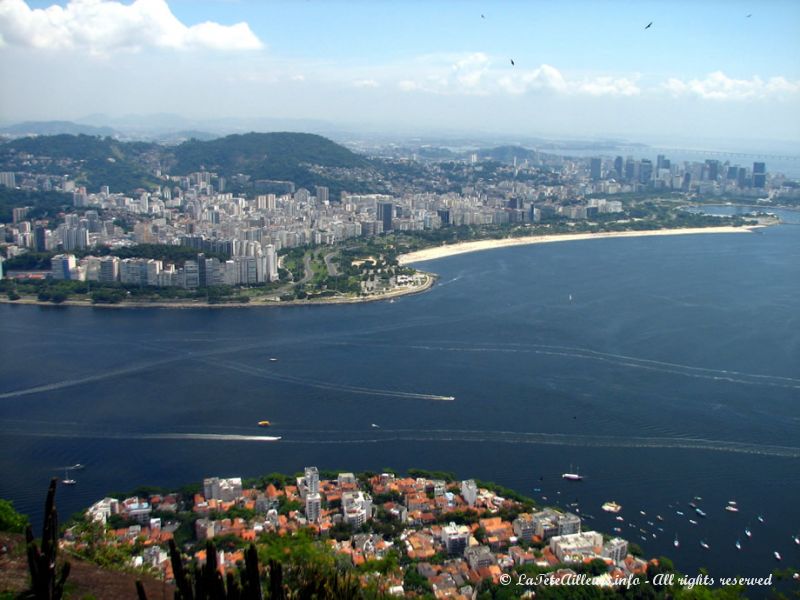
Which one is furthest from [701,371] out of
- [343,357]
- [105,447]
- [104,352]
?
[104,352]

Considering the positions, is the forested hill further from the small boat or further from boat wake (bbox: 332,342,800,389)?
the small boat

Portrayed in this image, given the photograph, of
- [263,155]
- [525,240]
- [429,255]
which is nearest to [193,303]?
[429,255]

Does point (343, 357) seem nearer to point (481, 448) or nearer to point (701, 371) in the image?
point (481, 448)

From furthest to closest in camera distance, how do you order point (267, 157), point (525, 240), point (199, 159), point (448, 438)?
1. point (267, 157)
2. point (199, 159)
3. point (525, 240)
4. point (448, 438)

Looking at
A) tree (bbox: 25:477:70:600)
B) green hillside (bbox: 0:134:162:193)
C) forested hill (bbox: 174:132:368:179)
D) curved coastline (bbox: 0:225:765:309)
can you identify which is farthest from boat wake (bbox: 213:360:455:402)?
forested hill (bbox: 174:132:368:179)

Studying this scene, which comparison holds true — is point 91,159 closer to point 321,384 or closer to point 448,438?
point 321,384

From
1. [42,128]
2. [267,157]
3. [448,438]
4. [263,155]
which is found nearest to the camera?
[448,438]

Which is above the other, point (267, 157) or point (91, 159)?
point (267, 157)
